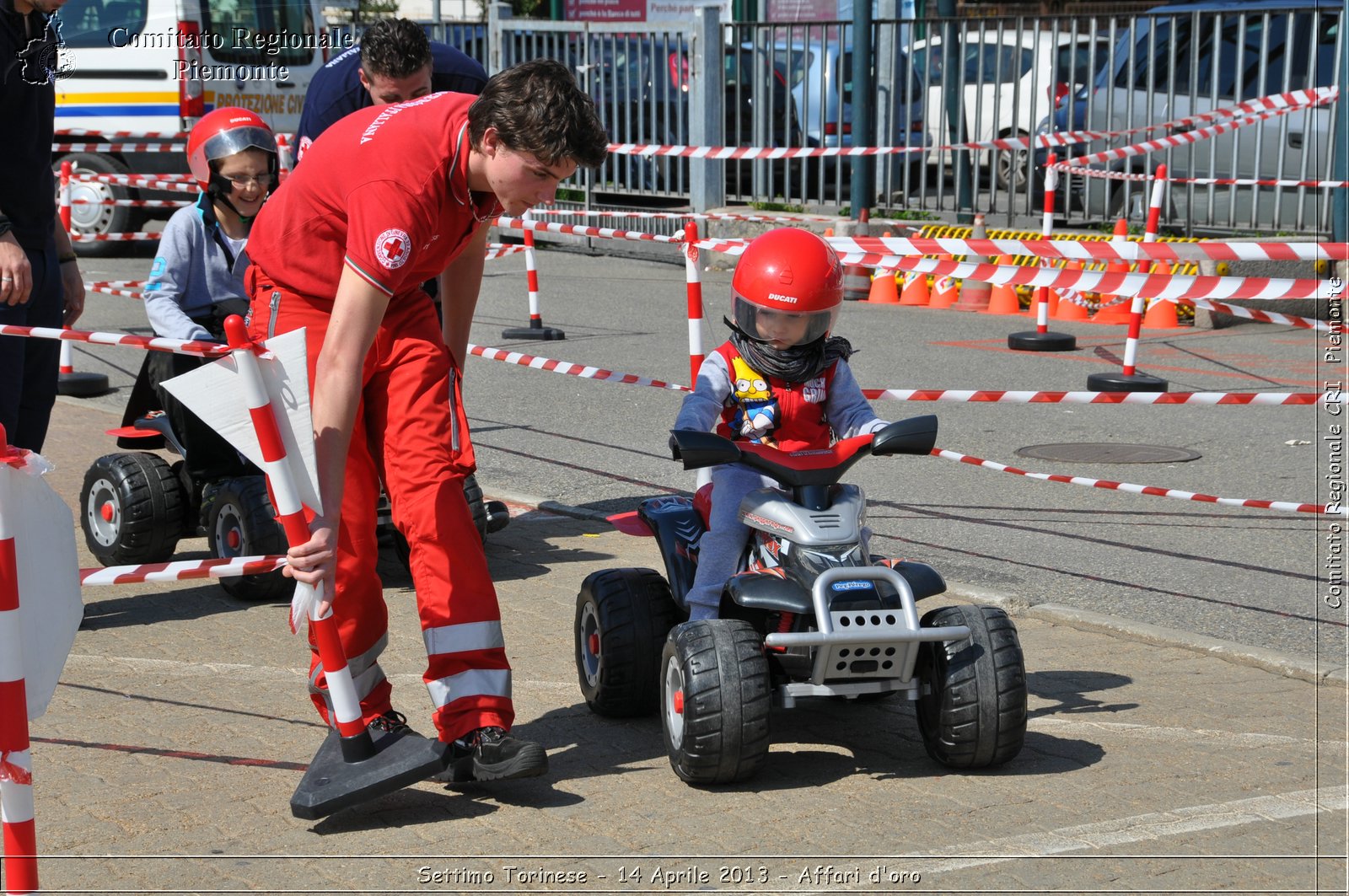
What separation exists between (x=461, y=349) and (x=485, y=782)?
119 centimetres

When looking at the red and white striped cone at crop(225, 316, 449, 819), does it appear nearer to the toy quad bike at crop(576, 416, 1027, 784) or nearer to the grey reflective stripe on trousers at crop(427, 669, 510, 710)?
the grey reflective stripe on trousers at crop(427, 669, 510, 710)

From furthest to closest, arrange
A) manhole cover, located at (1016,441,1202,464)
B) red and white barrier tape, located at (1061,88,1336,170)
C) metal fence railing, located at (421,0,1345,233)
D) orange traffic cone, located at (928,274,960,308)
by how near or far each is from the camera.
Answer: metal fence railing, located at (421,0,1345,233)
orange traffic cone, located at (928,274,960,308)
red and white barrier tape, located at (1061,88,1336,170)
manhole cover, located at (1016,441,1202,464)

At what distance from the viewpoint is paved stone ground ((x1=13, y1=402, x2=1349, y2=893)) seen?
362 centimetres

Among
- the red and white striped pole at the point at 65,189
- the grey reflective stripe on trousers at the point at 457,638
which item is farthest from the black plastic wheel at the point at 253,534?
the red and white striped pole at the point at 65,189

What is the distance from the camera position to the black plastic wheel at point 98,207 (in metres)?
16.6

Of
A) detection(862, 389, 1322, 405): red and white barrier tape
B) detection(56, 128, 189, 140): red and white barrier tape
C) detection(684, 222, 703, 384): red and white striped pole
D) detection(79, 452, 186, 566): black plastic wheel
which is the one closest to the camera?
detection(862, 389, 1322, 405): red and white barrier tape

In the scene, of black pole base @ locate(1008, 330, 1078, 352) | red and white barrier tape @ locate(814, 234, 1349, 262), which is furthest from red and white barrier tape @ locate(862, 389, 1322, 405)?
black pole base @ locate(1008, 330, 1078, 352)

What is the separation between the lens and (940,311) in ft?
46.8

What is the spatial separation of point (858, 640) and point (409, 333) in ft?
4.37

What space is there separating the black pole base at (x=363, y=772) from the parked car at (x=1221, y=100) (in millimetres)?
A: 11944

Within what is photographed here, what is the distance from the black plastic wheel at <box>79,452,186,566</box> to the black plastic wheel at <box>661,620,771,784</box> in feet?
9.23

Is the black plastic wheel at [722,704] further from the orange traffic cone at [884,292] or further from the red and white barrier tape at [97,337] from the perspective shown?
the orange traffic cone at [884,292]

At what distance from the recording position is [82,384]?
10.2 meters

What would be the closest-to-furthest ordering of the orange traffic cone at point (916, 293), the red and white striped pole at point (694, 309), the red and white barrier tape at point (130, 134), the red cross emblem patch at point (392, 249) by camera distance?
the red cross emblem patch at point (392, 249), the red and white striped pole at point (694, 309), the orange traffic cone at point (916, 293), the red and white barrier tape at point (130, 134)
